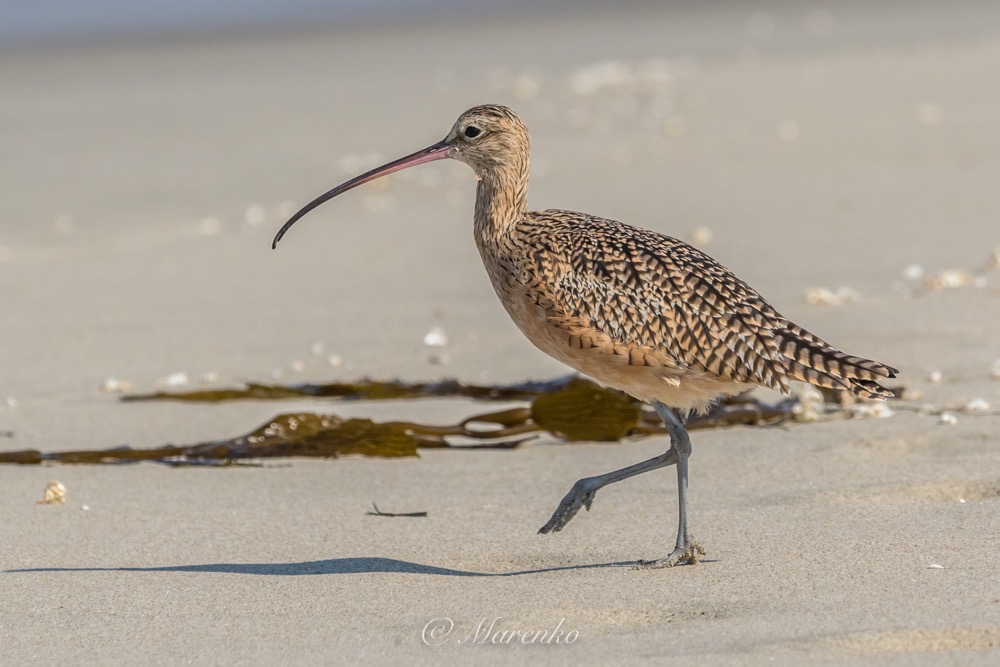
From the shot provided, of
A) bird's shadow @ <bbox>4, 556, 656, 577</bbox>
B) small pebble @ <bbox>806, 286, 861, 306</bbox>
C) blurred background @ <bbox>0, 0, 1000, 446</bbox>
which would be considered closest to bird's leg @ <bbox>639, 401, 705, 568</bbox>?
bird's shadow @ <bbox>4, 556, 656, 577</bbox>

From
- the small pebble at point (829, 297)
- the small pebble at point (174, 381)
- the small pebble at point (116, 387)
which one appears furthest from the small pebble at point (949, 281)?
the small pebble at point (116, 387)

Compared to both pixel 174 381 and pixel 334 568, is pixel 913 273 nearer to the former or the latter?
pixel 174 381

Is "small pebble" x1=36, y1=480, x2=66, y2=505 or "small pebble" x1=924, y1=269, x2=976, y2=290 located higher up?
"small pebble" x1=924, y1=269, x2=976, y2=290

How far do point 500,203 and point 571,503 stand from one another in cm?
124

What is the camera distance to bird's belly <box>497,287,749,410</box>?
480 centimetres

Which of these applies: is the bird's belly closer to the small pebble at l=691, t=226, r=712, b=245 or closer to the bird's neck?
the bird's neck

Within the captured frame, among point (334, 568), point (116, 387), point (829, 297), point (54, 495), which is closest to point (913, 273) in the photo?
point (829, 297)

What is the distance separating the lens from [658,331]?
15.7 ft

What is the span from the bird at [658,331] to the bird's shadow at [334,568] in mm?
242

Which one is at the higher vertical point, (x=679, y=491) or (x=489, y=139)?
(x=489, y=139)

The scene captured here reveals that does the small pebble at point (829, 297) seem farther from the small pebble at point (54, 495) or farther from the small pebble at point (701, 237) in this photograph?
the small pebble at point (54, 495)

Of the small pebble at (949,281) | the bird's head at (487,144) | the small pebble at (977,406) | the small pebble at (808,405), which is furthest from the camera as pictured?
the small pebble at (949,281)

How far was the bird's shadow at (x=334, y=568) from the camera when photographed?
184 inches

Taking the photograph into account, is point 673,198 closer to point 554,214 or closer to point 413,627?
point 554,214
